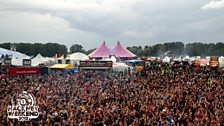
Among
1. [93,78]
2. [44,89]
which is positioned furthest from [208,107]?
[93,78]

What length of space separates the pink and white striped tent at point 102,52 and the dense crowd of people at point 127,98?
13.5 meters

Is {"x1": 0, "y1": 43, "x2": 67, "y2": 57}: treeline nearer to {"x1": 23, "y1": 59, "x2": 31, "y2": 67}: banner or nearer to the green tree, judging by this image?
the green tree

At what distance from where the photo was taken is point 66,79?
26797mm

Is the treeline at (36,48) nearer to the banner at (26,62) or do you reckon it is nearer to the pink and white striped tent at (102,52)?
the pink and white striped tent at (102,52)

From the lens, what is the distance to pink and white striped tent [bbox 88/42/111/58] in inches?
1679

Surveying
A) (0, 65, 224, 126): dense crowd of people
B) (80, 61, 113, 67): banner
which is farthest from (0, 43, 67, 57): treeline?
(0, 65, 224, 126): dense crowd of people

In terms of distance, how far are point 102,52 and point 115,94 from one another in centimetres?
2425

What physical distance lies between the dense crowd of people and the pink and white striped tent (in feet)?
44.4

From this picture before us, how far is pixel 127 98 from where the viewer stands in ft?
59.5

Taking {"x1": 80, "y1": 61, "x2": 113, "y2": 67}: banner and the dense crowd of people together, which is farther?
{"x1": 80, "y1": 61, "x2": 113, "y2": 67}: banner

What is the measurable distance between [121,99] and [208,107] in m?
5.07

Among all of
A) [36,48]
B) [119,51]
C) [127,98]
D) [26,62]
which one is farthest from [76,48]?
[127,98]

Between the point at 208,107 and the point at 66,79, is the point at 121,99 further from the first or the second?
the point at 66,79

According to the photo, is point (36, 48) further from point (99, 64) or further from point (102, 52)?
point (99, 64)
